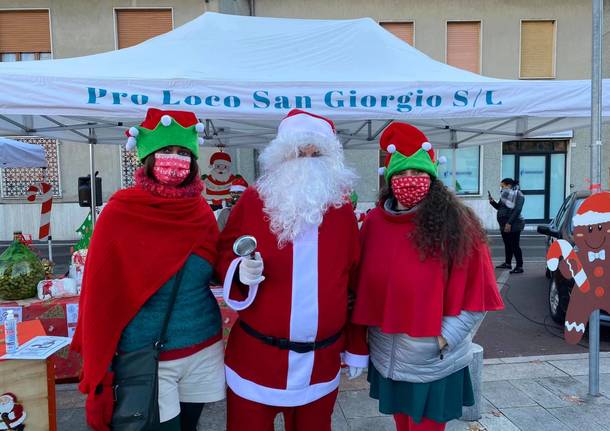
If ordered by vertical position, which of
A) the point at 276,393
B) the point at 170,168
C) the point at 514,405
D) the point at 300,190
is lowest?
the point at 514,405

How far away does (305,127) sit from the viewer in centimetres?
209

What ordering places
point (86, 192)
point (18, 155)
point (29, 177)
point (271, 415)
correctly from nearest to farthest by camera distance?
1. point (271, 415)
2. point (86, 192)
3. point (18, 155)
4. point (29, 177)

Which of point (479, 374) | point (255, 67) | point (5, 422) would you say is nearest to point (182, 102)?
point (255, 67)

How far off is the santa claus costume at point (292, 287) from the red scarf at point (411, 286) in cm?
11

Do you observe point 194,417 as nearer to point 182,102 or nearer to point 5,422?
point 5,422

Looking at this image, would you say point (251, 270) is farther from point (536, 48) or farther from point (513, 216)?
point (536, 48)

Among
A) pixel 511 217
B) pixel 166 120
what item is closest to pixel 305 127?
pixel 166 120

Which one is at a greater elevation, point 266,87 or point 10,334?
point 266,87

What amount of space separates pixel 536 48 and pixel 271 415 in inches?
607

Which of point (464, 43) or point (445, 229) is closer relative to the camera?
point (445, 229)

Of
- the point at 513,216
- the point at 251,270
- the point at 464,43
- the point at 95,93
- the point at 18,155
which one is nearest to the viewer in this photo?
the point at 251,270

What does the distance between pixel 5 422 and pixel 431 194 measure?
→ 2.39 m

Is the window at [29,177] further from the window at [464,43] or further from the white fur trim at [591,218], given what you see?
the white fur trim at [591,218]

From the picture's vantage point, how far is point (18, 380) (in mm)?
2275
